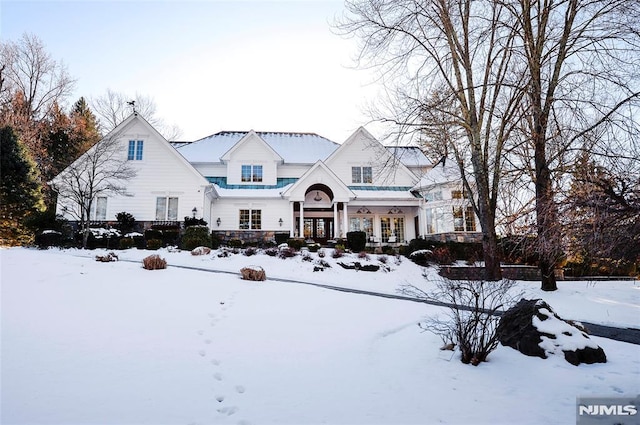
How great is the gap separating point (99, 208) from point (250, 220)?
8492 millimetres

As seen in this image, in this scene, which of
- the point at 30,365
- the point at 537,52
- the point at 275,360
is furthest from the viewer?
the point at 537,52

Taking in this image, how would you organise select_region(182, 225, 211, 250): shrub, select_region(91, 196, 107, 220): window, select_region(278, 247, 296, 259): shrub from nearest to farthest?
select_region(278, 247, 296, 259): shrub, select_region(182, 225, 211, 250): shrub, select_region(91, 196, 107, 220): window

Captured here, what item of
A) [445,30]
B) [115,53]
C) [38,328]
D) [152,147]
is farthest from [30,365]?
[152,147]

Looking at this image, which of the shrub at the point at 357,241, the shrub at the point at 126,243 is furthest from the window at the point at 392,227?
the shrub at the point at 126,243

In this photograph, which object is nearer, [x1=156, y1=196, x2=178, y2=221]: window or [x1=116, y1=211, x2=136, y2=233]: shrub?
[x1=116, y1=211, x2=136, y2=233]: shrub

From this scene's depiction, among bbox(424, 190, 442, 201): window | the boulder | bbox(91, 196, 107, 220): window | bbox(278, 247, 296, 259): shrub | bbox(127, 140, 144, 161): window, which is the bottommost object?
the boulder

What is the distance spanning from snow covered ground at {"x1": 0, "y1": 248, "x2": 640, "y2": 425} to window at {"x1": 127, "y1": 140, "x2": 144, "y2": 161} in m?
13.5

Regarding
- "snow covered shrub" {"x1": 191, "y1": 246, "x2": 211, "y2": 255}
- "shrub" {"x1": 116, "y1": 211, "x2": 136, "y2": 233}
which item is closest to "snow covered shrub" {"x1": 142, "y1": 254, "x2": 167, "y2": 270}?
"snow covered shrub" {"x1": 191, "y1": 246, "x2": 211, "y2": 255}

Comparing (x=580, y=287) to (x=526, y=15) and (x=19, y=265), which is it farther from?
(x=19, y=265)

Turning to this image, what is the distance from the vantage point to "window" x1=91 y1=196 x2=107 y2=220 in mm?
19031

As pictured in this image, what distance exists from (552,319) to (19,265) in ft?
35.8

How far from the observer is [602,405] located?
3338 mm

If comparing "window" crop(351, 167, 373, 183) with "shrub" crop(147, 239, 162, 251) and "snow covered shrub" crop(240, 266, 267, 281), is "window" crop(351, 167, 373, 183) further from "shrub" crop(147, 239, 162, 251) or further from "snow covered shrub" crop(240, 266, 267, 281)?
"snow covered shrub" crop(240, 266, 267, 281)

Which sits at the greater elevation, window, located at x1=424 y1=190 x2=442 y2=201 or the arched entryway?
window, located at x1=424 y1=190 x2=442 y2=201
